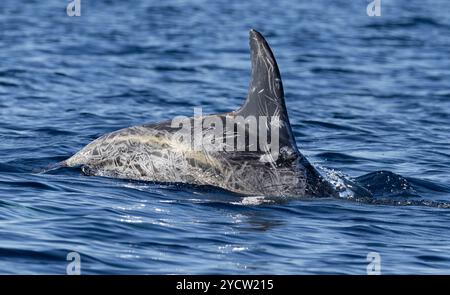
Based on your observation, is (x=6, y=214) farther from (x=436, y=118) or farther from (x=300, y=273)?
(x=436, y=118)

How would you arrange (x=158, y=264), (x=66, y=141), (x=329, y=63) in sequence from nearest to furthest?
(x=158, y=264), (x=66, y=141), (x=329, y=63)

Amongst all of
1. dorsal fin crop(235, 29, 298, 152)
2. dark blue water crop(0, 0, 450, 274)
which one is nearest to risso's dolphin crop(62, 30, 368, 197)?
dorsal fin crop(235, 29, 298, 152)

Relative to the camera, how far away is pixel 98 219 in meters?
13.5

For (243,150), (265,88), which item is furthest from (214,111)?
(265,88)

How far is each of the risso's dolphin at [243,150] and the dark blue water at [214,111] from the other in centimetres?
32

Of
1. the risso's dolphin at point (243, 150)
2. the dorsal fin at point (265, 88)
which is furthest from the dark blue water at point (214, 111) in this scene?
the dorsal fin at point (265, 88)

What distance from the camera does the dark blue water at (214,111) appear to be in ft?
41.3

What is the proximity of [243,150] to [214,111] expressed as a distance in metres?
9.42

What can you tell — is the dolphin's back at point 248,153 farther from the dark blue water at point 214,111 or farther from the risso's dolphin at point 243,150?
the dark blue water at point 214,111

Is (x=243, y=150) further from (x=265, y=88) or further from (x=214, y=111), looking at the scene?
(x=214, y=111)

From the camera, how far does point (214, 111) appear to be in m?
24.6

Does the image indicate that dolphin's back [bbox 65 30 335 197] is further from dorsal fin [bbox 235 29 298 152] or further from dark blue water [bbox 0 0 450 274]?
dark blue water [bbox 0 0 450 274]
